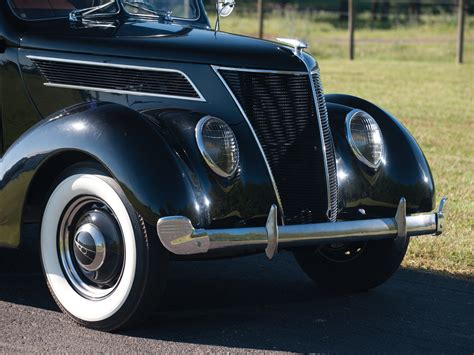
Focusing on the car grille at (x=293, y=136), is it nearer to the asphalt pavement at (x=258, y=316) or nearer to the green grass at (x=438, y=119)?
the asphalt pavement at (x=258, y=316)

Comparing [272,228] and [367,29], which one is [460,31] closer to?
[367,29]

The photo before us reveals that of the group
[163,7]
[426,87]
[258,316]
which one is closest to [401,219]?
[258,316]

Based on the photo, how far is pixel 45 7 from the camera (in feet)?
19.1

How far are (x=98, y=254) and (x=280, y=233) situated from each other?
86 centimetres

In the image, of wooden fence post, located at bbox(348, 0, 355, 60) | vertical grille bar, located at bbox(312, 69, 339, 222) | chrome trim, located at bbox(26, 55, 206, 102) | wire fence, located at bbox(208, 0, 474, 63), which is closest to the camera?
chrome trim, located at bbox(26, 55, 206, 102)

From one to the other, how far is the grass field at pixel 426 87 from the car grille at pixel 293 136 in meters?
1.45

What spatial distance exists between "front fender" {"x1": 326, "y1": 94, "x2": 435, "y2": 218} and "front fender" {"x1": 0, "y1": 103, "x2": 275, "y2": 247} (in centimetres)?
69

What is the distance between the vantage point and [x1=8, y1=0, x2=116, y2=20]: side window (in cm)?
579

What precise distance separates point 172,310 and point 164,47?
1.33 metres

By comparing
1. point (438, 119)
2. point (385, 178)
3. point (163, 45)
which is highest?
point (163, 45)

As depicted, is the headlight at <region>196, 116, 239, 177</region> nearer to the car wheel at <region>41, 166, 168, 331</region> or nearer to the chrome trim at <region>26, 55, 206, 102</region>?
the chrome trim at <region>26, 55, 206, 102</region>

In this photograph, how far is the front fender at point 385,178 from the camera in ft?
18.4

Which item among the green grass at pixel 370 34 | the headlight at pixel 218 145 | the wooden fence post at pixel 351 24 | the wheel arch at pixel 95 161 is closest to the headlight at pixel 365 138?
the headlight at pixel 218 145

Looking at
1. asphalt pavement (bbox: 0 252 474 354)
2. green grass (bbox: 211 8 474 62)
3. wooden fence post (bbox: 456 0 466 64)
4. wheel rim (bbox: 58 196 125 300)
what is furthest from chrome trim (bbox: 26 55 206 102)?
green grass (bbox: 211 8 474 62)
